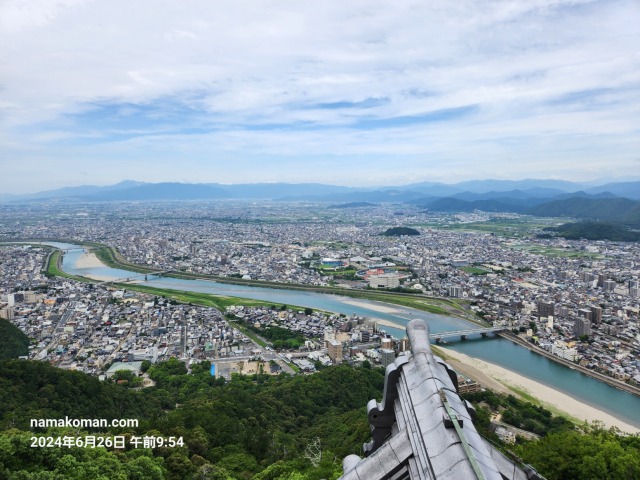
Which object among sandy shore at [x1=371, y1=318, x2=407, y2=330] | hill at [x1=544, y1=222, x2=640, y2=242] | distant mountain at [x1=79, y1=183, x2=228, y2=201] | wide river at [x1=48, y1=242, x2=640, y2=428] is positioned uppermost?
distant mountain at [x1=79, y1=183, x2=228, y2=201]

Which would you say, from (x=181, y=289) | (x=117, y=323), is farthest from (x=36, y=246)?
(x=117, y=323)

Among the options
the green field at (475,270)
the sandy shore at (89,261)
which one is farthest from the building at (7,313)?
the green field at (475,270)

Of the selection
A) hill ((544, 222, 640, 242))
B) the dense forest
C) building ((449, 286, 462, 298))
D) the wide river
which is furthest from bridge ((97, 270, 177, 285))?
hill ((544, 222, 640, 242))

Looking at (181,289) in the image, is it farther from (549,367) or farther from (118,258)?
(549,367)

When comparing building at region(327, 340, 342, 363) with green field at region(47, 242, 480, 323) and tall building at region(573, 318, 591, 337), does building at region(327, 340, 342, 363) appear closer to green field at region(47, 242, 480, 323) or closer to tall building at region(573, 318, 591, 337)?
green field at region(47, 242, 480, 323)

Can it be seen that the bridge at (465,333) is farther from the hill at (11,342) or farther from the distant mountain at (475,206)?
the distant mountain at (475,206)

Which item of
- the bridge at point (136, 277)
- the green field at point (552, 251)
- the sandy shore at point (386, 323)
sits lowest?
the sandy shore at point (386, 323)

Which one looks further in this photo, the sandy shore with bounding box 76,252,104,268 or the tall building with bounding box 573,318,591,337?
the sandy shore with bounding box 76,252,104,268
